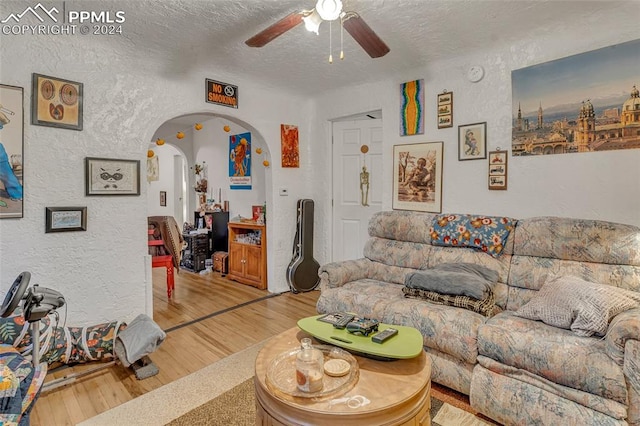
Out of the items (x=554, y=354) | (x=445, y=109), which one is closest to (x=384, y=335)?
(x=554, y=354)

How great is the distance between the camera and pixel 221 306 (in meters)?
3.69

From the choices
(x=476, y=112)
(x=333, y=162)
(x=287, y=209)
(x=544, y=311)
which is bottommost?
(x=544, y=311)

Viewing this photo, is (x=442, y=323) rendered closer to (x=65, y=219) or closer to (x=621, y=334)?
(x=621, y=334)

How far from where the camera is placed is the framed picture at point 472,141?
2998 millimetres

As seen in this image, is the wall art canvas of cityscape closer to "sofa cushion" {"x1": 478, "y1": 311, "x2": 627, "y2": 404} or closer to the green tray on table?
"sofa cushion" {"x1": 478, "y1": 311, "x2": 627, "y2": 404}

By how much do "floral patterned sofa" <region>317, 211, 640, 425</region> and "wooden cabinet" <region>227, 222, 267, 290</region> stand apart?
5.37ft

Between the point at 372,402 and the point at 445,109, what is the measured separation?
2.80 meters

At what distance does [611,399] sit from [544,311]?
52 cm

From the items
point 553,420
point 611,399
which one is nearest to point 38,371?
point 553,420

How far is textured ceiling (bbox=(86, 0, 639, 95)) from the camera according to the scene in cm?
221

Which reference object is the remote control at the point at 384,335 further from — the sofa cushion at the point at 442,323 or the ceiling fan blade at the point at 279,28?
the ceiling fan blade at the point at 279,28

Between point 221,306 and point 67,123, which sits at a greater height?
point 67,123

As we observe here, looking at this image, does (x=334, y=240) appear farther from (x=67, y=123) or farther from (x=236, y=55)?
(x=67, y=123)

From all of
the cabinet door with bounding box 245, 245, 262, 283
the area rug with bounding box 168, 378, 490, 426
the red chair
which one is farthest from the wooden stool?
the area rug with bounding box 168, 378, 490, 426
